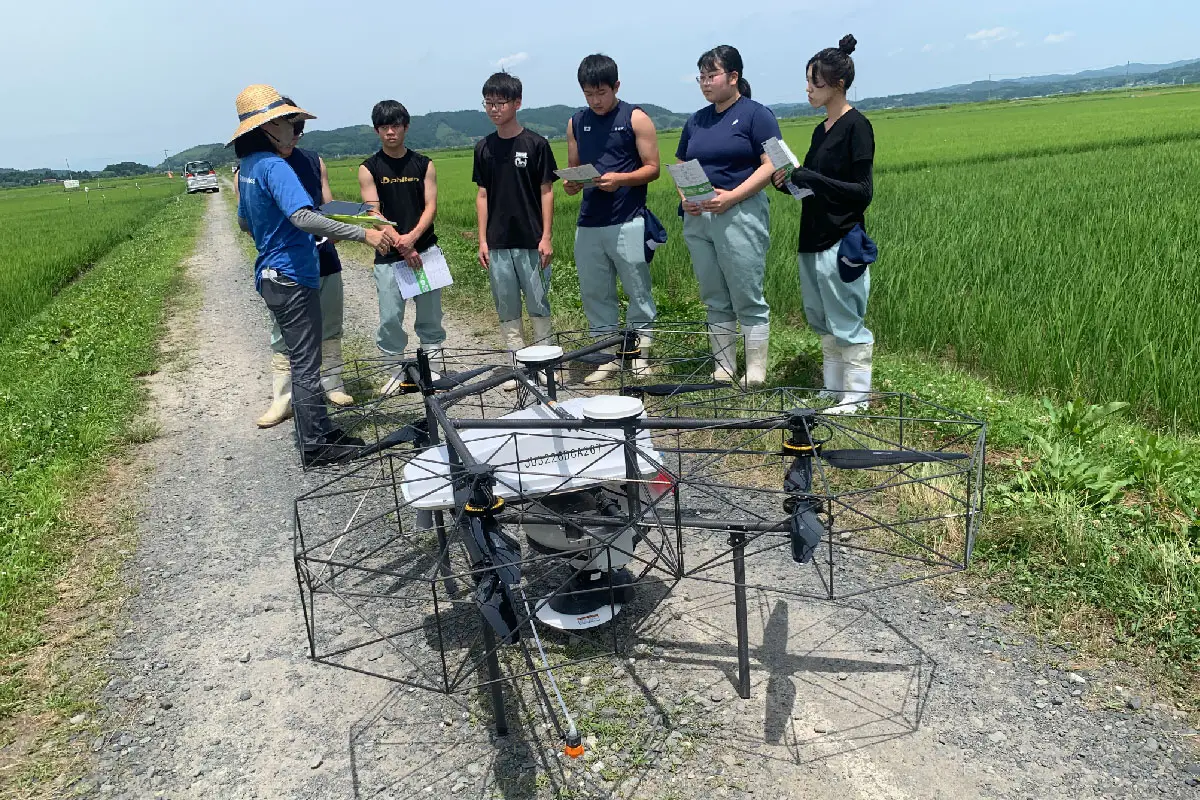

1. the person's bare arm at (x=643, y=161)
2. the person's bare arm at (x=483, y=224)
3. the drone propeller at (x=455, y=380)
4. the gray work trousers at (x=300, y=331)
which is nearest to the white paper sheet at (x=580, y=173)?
the person's bare arm at (x=643, y=161)

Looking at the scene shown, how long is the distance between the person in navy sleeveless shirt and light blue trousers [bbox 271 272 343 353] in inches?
67.2

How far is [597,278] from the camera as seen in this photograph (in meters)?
5.77

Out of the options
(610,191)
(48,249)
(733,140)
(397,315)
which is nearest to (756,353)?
(733,140)

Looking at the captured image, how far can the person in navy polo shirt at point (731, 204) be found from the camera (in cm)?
479

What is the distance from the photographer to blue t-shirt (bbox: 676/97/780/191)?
483 centimetres

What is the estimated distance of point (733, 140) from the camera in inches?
191

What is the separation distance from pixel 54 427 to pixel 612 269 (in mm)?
4017

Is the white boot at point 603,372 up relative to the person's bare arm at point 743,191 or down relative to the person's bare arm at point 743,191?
Answer: down

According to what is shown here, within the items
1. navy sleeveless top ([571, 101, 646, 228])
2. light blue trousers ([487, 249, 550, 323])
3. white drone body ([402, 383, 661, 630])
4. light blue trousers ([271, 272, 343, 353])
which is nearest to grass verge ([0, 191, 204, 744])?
light blue trousers ([271, 272, 343, 353])

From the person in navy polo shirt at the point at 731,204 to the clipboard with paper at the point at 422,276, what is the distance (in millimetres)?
1663

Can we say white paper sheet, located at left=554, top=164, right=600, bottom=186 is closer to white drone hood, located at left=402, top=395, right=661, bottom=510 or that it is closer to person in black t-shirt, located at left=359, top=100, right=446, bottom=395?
person in black t-shirt, located at left=359, top=100, right=446, bottom=395

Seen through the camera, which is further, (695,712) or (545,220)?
(545,220)

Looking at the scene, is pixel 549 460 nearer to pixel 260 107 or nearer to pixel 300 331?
pixel 300 331

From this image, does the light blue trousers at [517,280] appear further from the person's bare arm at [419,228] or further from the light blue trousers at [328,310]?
the light blue trousers at [328,310]
